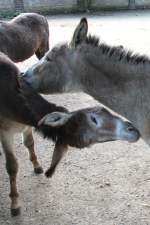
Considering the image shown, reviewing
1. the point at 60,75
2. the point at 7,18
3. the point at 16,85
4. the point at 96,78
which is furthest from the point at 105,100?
the point at 7,18

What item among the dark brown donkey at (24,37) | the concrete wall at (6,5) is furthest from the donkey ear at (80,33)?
the concrete wall at (6,5)

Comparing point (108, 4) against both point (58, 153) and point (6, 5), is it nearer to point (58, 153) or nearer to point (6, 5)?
point (6, 5)

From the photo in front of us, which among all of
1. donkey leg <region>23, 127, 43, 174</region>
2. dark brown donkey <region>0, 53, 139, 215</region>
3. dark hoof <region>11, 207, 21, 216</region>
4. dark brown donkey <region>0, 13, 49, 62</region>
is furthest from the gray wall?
dark hoof <region>11, 207, 21, 216</region>

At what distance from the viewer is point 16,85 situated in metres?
4.12

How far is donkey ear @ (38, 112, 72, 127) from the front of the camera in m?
3.51

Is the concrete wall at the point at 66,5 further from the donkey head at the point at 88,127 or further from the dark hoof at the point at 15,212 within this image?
the donkey head at the point at 88,127

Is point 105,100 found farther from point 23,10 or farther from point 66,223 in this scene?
point 23,10

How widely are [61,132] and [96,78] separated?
0.73 metres

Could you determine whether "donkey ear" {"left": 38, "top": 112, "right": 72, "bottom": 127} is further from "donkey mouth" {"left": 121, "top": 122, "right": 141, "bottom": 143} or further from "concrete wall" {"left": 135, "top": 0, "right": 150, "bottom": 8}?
"concrete wall" {"left": 135, "top": 0, "right": 150, "bottom": 8}

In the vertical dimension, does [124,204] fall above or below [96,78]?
below

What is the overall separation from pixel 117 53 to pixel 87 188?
1.68 metres

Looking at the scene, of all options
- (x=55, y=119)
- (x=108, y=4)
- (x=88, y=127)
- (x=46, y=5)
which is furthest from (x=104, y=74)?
(x=108, y=4)

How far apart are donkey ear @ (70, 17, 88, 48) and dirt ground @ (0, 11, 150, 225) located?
172 cm

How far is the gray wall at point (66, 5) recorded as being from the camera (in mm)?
16750
